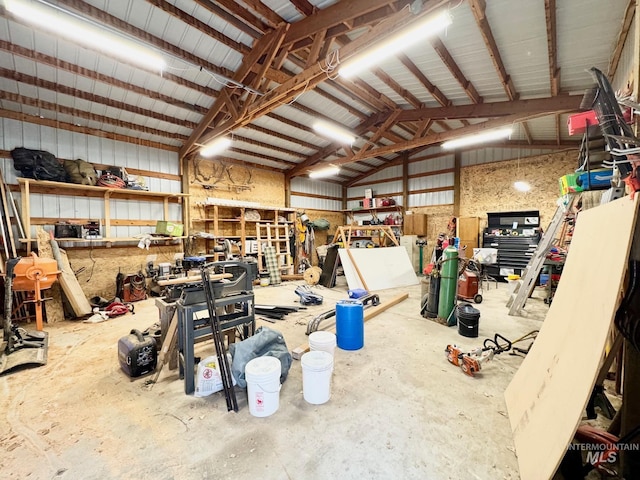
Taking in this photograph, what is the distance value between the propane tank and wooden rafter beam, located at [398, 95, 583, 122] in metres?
3.49

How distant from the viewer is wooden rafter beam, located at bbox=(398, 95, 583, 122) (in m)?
4.60

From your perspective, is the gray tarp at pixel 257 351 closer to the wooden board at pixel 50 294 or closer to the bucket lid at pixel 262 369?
the bucket lid at pixel 262 369

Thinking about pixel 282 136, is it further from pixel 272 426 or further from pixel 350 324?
pixel 272 426

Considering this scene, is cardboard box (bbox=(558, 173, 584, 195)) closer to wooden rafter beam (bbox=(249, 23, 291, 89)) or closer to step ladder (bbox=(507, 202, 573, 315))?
step ladder (bbox=(507, 202, 573, 315))

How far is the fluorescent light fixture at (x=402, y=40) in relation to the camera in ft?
9.11

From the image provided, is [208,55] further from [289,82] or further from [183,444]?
[183,444]

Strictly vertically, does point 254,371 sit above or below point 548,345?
below

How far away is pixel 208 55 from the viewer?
425 cm

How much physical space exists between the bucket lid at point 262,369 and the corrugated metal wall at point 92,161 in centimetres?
562

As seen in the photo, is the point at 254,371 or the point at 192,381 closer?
the point at 254,371

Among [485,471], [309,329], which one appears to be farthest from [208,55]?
[485,471]

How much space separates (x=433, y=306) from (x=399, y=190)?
278 inches

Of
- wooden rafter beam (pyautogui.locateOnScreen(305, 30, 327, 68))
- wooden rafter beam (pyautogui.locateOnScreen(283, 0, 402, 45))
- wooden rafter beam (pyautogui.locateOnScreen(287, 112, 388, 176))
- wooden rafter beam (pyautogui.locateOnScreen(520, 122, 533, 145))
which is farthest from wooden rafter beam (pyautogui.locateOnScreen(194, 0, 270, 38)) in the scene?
wooden rafter beam (pyautogui.locateOnScreen(520, 122, 533, 145))

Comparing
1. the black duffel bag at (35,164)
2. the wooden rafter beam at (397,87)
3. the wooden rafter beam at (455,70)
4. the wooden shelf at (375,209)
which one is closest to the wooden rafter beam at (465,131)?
the wooden rafter beam at (455,70)
